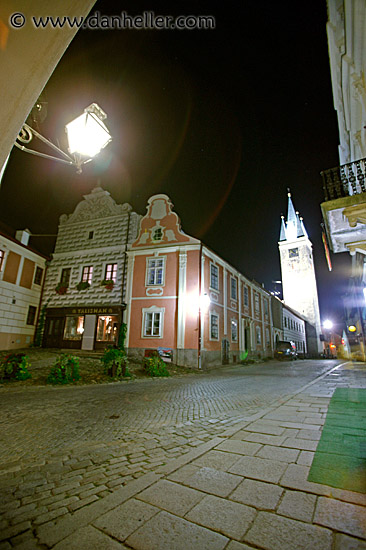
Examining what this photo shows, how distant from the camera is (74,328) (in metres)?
19.9

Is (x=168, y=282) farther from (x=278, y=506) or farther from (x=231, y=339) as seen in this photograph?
(x=278, y=506)

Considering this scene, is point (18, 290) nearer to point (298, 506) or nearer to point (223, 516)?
point (223, 516)

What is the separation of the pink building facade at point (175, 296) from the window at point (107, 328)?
120cm

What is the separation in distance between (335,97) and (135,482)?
1205 centimetres

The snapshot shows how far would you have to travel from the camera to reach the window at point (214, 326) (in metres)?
18.9

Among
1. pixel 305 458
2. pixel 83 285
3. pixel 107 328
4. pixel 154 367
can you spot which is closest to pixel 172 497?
pixel 305 458

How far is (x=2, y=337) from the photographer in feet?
57.8

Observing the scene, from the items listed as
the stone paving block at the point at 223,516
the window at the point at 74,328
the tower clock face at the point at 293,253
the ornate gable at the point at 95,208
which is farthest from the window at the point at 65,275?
the tower clock face at the point at 293,253

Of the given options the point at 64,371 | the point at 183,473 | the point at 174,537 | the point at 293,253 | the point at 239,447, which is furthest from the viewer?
the point at 293,253

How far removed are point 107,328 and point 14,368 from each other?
1003 cm

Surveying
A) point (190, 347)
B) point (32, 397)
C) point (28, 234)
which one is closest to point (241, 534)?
point (32, 397)

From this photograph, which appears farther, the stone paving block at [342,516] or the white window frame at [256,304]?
the white window frame at [256,304]

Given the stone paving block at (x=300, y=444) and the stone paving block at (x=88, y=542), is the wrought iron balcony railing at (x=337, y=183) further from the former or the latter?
Result: the stone paving block at (x=88, y=542)

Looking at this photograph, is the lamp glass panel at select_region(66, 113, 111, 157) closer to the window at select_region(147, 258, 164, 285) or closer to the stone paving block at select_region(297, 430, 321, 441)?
the stone paving block at select_region(297, 430, 321, 441)
